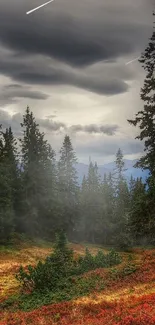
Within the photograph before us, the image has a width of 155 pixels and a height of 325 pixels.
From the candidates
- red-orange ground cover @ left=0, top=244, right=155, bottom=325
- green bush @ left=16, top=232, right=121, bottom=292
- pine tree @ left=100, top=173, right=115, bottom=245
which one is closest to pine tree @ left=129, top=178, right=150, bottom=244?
green bush @ left=16, top=232, right=121, bottom=292

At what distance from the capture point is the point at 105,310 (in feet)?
45.6

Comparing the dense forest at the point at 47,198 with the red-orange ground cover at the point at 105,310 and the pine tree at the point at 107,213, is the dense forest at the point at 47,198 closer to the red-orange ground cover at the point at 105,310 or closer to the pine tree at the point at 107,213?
the pine tree at the point at 107,213

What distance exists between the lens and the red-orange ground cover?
12047mm

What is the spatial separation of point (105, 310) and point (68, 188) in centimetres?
5048

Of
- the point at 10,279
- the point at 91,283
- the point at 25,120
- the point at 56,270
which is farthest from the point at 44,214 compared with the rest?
the point at 91,283

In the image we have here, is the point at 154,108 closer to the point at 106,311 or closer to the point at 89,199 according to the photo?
the point at 106,311

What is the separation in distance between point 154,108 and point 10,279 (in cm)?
1649

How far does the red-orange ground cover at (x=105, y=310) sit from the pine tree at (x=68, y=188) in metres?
43.7

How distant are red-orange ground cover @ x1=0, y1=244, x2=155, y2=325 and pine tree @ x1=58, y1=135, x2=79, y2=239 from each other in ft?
143

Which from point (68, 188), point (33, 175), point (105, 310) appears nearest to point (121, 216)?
point (68, 188)

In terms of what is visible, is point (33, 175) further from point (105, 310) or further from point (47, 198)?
point (105, 310)

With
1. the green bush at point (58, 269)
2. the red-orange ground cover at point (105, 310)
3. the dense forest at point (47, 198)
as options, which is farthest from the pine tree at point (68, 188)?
the red-orange ground cover at point (105, 310)

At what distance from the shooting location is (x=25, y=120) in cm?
5500

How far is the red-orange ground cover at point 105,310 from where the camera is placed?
12047 mm
